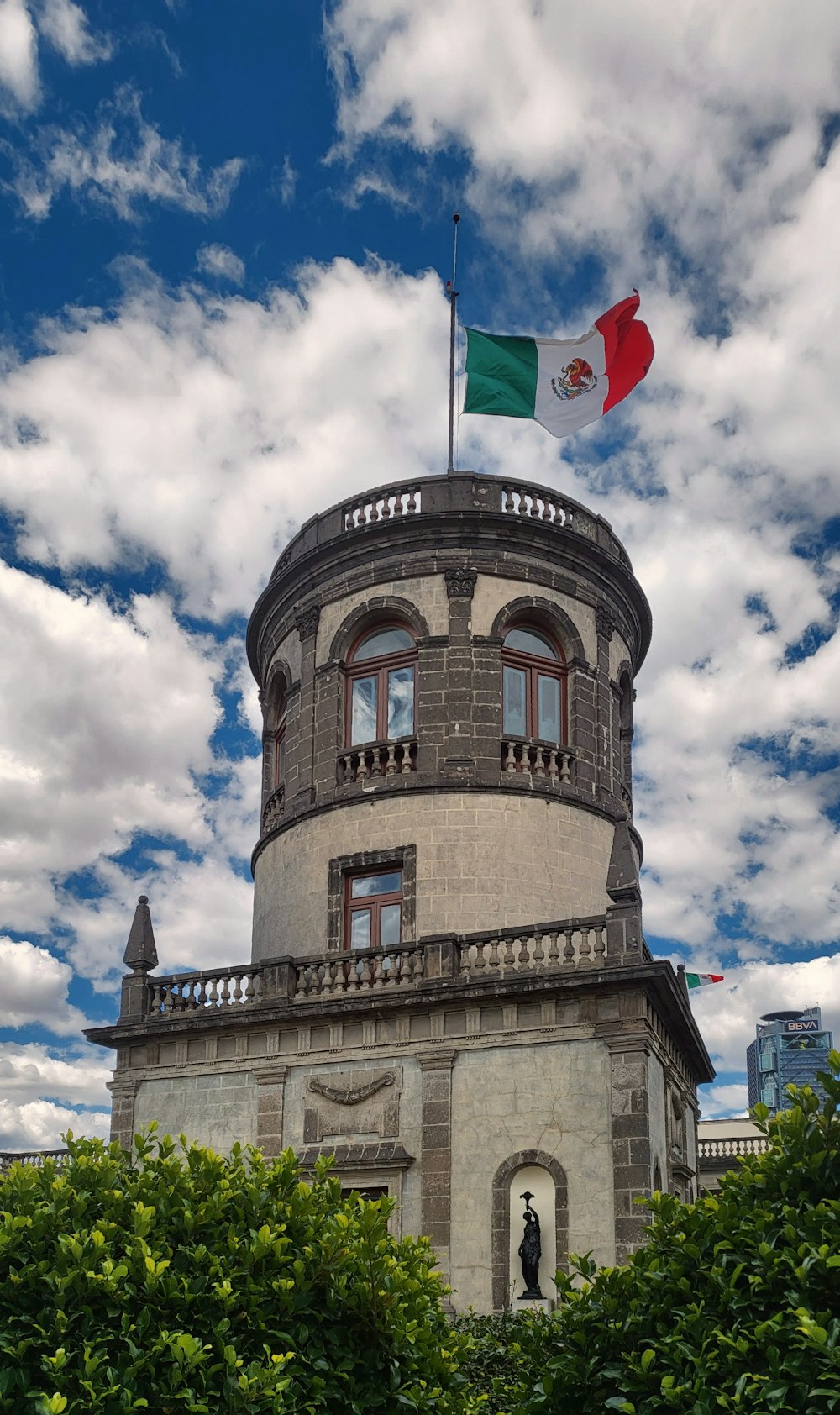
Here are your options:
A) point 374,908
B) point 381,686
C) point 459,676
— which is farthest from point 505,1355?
point 381,686

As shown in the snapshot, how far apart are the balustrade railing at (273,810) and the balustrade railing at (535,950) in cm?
649

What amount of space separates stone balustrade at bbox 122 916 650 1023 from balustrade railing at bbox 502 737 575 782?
11.6 ft

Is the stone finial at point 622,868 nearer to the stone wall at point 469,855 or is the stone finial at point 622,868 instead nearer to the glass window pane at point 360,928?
the stone wall at point 469,855

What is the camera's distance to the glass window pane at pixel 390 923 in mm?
24125

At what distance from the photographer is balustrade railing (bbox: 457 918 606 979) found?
67.8ft

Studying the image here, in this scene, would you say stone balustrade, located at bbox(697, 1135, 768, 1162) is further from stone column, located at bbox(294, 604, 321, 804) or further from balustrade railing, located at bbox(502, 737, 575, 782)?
stone column, located at bbox(294, 604, 321, 804)

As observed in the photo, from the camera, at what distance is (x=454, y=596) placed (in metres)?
25.5

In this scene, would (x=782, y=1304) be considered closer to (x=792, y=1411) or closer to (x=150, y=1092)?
(x=792, y=1411)

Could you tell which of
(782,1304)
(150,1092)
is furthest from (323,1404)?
(150,1092)

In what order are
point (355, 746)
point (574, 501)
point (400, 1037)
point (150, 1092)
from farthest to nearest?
1. point (574, 501)
2. point (355, 746)
3. point (150, 1092)
4. point (400, 1037)

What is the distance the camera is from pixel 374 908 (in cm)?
2452

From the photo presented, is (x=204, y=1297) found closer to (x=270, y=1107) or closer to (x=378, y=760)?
(x=270, y=1107)

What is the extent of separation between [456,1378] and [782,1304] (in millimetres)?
2526

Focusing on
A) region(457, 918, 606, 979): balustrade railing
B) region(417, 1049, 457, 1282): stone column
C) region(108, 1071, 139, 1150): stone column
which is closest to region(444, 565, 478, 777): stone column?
region(457, 918, 606, 979): balustrade railing
